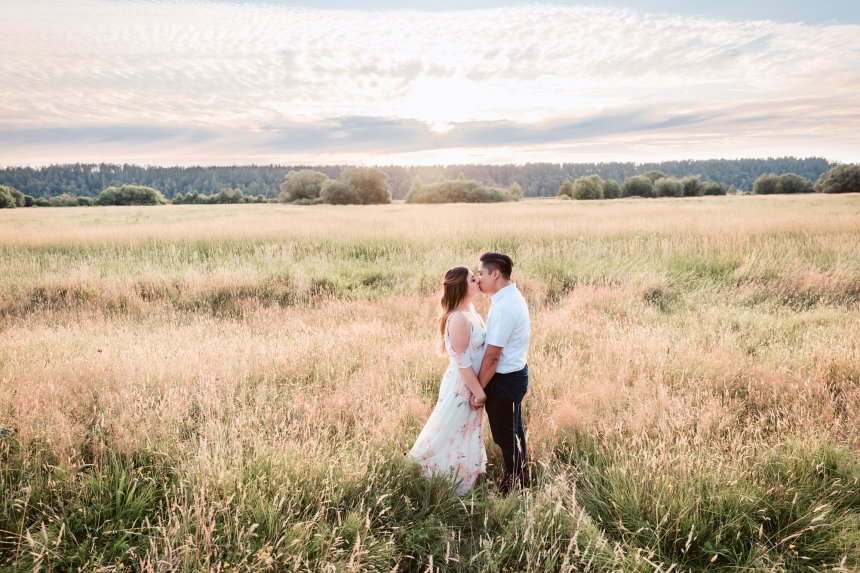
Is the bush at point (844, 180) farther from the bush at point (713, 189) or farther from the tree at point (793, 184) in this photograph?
the bush at point (713, 189)

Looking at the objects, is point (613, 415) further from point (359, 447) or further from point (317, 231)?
point (317, 231)

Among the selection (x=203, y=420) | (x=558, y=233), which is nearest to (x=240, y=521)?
(x=203, y=420)

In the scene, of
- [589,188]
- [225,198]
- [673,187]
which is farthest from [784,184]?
[225,198]

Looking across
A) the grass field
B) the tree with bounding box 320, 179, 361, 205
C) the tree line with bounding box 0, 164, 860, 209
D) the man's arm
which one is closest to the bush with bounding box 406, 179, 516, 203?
the tree line with bounding box 0, 164, 860, 209

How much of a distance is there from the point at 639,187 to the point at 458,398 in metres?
94.9

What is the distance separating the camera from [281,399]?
5188 millimetres

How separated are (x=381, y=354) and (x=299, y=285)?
18.2 ft

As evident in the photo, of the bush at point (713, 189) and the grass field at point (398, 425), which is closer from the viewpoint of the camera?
the grass field at point (398, 425)

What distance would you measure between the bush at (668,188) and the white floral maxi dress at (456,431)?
90.8 metres

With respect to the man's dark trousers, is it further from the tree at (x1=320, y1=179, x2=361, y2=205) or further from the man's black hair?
the tree at (x1=320, y1=179, x2=361, y2=205)

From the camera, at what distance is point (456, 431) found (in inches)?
151

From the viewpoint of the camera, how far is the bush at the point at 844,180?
68500 millimetres

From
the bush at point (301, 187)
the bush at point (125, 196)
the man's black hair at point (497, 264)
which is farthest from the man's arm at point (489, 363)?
the bush at point (125, 196)

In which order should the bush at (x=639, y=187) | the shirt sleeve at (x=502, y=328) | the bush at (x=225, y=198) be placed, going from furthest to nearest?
1. the bush at (x=225, y=198)
2. the bush at (x=639, y=187)
3. the shirt sleeve at (x=502, y=328)
